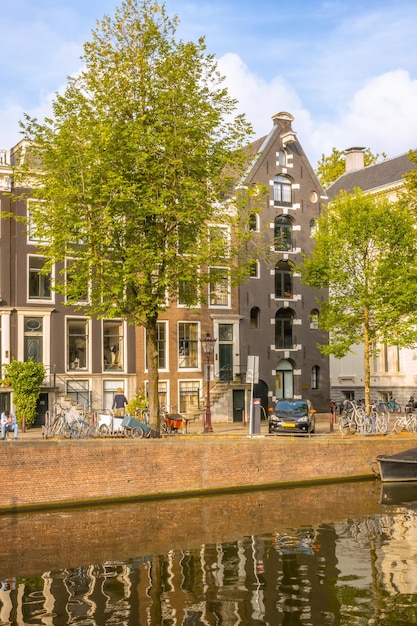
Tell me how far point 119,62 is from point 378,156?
37.5 m

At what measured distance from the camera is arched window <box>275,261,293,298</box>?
1804 inches

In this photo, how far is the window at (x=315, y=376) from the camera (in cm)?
4697

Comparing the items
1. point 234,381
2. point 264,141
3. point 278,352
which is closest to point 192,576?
point 234,381

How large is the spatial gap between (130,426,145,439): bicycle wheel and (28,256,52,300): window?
36.9ft

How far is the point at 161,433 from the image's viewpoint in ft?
96.4

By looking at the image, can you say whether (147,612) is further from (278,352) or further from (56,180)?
(278,352)

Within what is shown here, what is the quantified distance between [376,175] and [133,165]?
30558 mm

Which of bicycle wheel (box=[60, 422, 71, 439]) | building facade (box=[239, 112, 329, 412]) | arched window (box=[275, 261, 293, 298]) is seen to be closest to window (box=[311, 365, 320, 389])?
building facade (box=[239, 112, 329, 412])

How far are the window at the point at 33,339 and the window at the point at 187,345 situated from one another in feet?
24.9

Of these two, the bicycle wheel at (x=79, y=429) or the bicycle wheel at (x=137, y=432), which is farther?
the bicycle wheel at (x=137, y=432)

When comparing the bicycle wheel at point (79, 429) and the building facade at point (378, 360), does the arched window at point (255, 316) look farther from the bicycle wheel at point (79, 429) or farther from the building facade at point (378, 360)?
the bicycle wheel at point (79, 429)

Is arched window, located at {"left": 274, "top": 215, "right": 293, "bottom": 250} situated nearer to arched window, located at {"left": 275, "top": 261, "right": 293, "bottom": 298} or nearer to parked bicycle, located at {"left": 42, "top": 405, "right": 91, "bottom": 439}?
arched window, located at {"left": 275, "top": 261, "right": 293, "bottom": 298}

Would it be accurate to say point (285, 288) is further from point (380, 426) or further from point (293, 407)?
point (380, 426)

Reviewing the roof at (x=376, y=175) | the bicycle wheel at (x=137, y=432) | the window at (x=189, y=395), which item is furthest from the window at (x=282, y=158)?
the bicycle wheel at (x=137, y=432)
